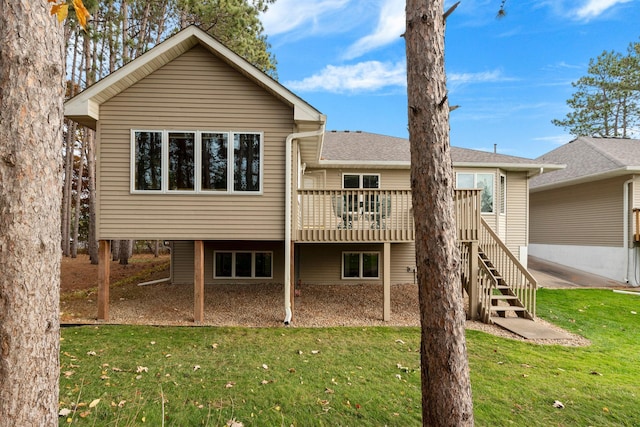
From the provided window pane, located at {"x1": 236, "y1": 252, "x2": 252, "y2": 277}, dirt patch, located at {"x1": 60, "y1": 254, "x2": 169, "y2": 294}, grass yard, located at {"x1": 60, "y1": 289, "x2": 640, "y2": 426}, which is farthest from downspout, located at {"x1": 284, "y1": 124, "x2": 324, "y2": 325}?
dirt patch, located at {"x1": 60, "y1": 254, "x2": 169, "y2": 294}

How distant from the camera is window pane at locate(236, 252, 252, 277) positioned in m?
10.7

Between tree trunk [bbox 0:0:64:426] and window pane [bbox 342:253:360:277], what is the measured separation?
9.48 m

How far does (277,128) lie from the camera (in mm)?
7391

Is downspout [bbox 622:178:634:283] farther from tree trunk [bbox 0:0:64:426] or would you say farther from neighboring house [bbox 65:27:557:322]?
tree trunk [bbox 0:0:64:426]

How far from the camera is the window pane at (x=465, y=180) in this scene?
12.0 meters

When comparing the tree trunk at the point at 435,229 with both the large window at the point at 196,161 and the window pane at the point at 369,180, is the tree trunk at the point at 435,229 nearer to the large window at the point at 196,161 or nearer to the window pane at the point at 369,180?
the large window at the point at 196,161

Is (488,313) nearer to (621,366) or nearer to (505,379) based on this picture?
(621,366)

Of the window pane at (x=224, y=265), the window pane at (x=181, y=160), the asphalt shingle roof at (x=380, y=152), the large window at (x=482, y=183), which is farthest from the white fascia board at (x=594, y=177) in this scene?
the window pane at (x=181, y=160)

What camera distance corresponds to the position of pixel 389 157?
11867mm

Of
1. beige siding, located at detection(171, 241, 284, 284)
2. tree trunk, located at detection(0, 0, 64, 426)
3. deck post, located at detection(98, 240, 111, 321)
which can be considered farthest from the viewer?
beige siding, located at detection(171, 241, 284, 284)

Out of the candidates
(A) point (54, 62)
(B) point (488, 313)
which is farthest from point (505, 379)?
(A) point (54, 62)

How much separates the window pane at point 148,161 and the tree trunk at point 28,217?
17.6 feet

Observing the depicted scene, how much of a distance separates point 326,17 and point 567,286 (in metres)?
19.7

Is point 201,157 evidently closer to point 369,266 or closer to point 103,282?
point 103,282
